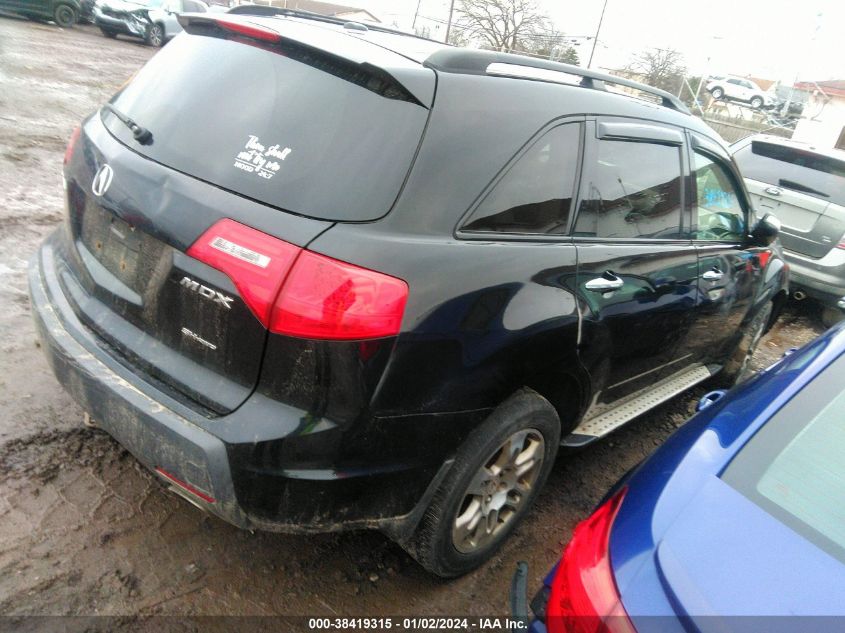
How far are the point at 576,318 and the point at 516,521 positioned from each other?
921 millimetres

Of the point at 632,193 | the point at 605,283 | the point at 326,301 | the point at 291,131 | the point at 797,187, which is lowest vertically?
the point at 797,187

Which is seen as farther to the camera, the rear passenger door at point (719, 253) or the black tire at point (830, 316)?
the black tire at point (830, 316)

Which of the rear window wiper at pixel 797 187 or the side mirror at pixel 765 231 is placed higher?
the side mirror at pixel 765 231

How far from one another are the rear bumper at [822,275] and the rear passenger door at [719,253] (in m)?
2.47

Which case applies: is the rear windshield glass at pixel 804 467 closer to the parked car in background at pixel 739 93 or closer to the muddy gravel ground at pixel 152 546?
the muddy gravel ground at pixel 152 546

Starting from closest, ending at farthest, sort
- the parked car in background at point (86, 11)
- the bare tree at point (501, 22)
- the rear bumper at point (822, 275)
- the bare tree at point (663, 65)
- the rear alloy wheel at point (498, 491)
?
the rear alloy wheel at point (498, 491) → the rear bumper at point (822, 275) → the parked car in background at point (86, 11) → the bare tree at point (501, 22) → the bare tree at point (663, 65)

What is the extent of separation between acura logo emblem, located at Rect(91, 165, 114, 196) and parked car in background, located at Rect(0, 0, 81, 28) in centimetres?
1958

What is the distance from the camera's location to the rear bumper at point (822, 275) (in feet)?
20.1

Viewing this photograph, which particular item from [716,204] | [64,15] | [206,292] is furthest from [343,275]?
[64,15]

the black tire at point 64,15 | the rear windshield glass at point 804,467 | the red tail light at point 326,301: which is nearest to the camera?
the rear windshield glass at point 804,467

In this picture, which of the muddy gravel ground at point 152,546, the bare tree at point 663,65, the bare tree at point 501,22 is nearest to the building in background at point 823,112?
the bare tree at point 663,65

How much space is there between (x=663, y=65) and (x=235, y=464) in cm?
4681

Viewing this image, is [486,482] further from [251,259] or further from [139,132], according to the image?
[139,132]

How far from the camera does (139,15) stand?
757 inches
